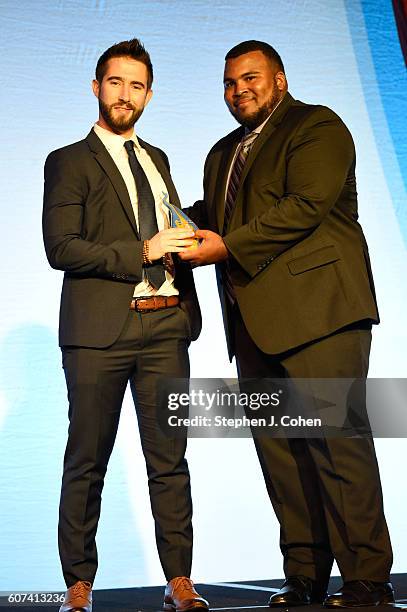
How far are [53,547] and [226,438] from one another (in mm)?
683

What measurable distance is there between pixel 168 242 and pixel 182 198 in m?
1.12

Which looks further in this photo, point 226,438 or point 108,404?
point 226,438

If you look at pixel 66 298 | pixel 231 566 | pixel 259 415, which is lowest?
pixel 231 566

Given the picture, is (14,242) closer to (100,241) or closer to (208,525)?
(100,241)

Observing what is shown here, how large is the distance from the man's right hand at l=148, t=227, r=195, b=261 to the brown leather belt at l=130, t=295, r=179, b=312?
Result: 0.36 ft

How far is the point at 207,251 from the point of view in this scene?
2.49 metres

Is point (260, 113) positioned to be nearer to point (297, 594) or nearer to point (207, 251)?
point (207, 251)

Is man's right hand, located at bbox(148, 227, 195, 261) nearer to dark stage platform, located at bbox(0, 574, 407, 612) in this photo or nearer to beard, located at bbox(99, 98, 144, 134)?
beard, located at bbox(99, 98, 144, 134)

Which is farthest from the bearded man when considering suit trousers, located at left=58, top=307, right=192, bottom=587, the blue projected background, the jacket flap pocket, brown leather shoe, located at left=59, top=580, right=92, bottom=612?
the blue projected background

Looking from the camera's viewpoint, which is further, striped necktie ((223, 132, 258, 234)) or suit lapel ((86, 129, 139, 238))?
striped necktie ((223, 132, 258, 234))

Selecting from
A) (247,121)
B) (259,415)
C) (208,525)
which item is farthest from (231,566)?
(247,121)

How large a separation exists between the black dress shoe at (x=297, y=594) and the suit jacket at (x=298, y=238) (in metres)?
0.59

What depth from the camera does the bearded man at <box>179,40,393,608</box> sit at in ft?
7.89

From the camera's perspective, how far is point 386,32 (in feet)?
12.2
